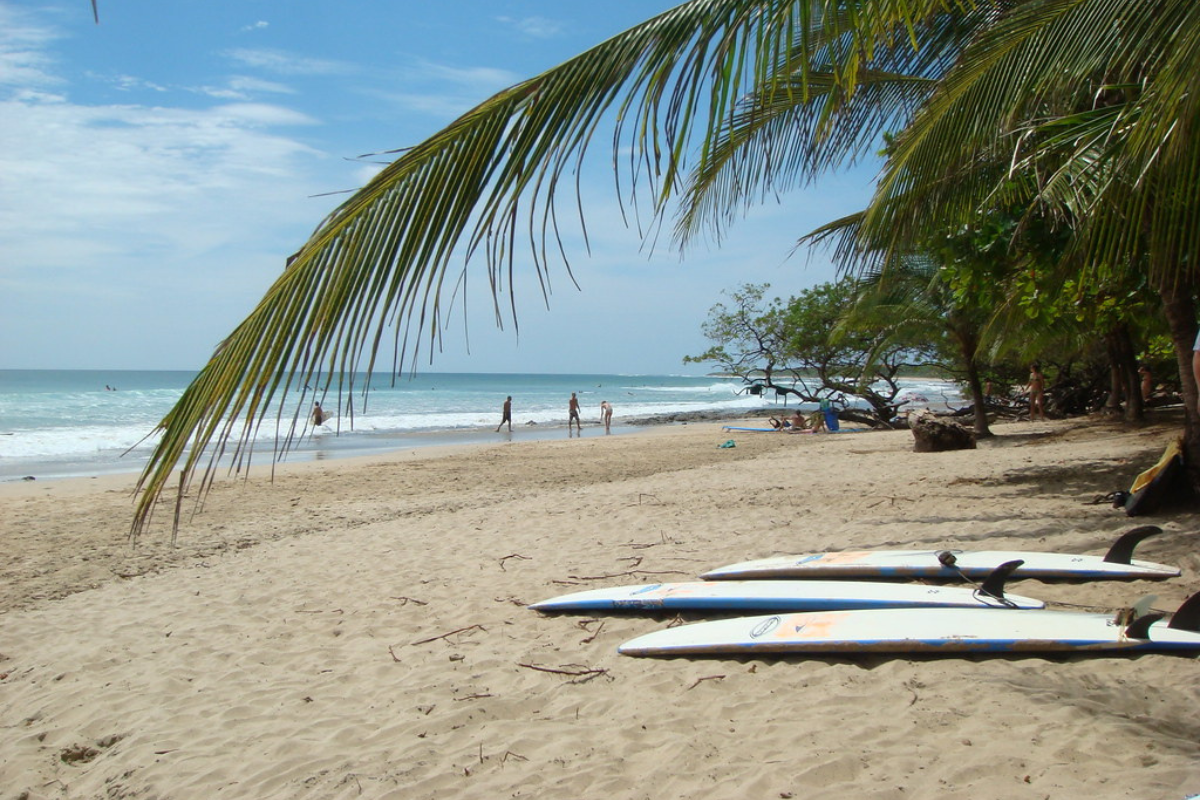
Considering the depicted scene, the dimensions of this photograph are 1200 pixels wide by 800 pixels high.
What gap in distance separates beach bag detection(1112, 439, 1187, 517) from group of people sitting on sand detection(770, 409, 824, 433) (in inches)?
594

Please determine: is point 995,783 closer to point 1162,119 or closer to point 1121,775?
point 1121,775

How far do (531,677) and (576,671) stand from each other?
0.65 ft

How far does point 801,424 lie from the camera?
22.1 m

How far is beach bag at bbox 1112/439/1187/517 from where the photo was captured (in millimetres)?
5945

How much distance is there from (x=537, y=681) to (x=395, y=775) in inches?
34.5

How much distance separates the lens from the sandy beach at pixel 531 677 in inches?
108

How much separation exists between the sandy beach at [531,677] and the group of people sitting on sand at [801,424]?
1265 centimetres

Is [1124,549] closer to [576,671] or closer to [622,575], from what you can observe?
[622,575]

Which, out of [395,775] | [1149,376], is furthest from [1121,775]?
[1149,376]

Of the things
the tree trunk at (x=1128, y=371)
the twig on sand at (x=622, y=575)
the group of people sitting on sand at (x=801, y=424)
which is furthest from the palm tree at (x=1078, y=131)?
the group of people sitting on sand at (x=801, y=424)

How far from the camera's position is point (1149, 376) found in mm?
17172

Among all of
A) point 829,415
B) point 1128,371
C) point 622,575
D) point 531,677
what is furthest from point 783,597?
point 829,415

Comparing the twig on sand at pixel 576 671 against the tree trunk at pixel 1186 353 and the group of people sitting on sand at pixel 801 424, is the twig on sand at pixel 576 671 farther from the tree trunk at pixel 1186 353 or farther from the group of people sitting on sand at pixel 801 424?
the group of people sitting on sand at pixel 801 424

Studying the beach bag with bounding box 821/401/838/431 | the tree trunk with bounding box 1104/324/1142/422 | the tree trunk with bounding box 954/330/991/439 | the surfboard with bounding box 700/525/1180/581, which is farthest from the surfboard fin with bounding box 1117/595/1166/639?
the beach bag with bounding box 821/401/838/431
